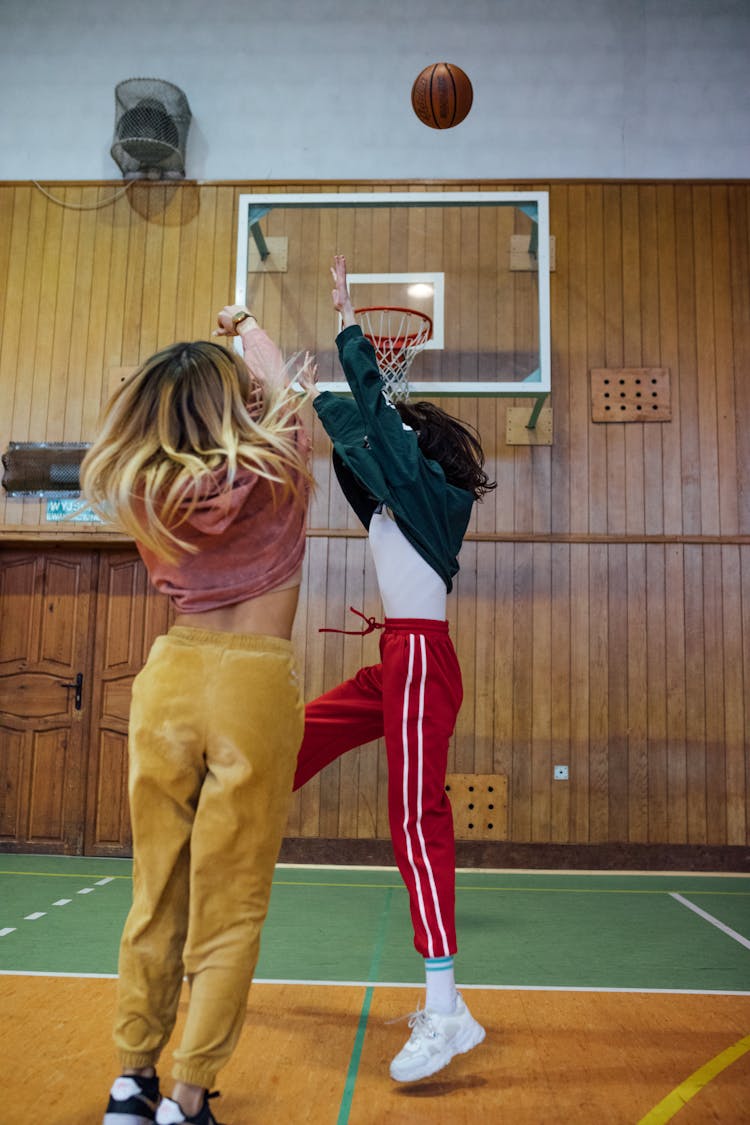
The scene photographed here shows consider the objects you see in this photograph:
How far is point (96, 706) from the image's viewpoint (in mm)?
6613

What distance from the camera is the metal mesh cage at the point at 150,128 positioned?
6.71m

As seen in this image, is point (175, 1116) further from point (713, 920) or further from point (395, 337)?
point (395, 337)

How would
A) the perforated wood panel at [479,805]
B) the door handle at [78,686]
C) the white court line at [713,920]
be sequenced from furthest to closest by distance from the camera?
the door handle at [78,686]
the perforated wood panel at [479,805]
the white court line at [713,920]

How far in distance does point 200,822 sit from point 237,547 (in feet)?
1.67

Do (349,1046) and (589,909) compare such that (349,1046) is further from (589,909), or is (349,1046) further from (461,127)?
(461,127)

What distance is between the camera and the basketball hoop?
5492mm

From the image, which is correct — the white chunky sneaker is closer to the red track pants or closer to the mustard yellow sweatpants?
the red track pants

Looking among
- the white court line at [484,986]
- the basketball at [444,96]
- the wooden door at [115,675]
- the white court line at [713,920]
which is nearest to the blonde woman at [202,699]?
the white court line at [484,986]

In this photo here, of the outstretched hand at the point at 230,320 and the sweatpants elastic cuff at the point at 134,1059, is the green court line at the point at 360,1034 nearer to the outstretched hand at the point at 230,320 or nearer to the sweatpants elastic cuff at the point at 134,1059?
the sweatpants elastic cuff at the point at 134,1059

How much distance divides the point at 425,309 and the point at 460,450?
3930 millimetres

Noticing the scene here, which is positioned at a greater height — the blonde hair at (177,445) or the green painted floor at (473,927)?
the blonde hair at (177,445)

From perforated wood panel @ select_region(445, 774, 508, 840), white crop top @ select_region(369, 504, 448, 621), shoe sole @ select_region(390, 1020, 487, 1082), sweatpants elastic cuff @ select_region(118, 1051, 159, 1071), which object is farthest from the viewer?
perforated wood panel @ select_region(445, 774, 508, 840)

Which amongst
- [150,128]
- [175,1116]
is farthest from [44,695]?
[175,1116]

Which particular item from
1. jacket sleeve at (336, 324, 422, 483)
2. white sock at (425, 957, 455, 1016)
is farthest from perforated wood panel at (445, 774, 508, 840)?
jacket sleeve at (336, 324, 422, 483)
